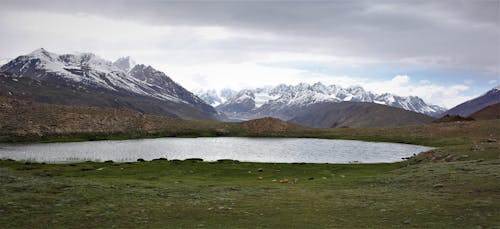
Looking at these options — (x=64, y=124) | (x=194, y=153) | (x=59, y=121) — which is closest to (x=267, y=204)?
(x=194, y=153)

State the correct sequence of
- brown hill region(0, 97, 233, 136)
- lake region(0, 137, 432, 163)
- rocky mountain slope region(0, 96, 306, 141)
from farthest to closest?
brown hill region(0, 97, 233, 136)
rocky mountain slope region(0, 96, 306, 141)
lake region(0, 137, 432, 163)

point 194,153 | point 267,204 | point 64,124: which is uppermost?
point 64,124

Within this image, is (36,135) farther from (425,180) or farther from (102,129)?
(425,180)

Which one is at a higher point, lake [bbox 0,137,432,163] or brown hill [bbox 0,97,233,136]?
brown hill [bbox 0,97,233,136]

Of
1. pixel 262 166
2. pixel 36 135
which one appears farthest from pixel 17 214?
pixel 36 135

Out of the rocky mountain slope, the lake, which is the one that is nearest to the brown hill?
the rocky mountain slope

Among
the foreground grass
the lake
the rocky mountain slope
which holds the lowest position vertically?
the foreground grass

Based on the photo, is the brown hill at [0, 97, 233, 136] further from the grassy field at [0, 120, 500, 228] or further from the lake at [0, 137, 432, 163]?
the grassy field at [0, 120, 500, 228]

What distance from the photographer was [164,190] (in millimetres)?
40062

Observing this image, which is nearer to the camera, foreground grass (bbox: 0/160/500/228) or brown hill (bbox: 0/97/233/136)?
foreground grass (bbox: 0/160/500/228)

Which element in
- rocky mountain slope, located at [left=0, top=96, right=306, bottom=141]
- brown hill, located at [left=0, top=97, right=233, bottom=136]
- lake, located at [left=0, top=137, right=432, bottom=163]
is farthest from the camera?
brown hill, located at [left=0, top=97, right=233, bottom=136]

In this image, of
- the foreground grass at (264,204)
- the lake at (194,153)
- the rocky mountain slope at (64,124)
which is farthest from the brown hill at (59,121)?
the foreground grass at (264,204)

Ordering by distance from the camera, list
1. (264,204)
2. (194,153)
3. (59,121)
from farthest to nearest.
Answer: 1. (59,121)
2. (194,153)
3. (264,204)

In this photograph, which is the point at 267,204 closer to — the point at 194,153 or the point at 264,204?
the point at 264,204
